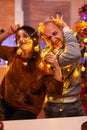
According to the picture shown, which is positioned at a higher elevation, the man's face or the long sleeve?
the man's face

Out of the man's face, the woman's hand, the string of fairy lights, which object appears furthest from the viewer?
the string of fairy lights

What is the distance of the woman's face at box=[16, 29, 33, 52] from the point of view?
4.90 feet

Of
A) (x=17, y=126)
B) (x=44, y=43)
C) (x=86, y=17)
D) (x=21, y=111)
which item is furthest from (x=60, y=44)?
(x=86, y=17)

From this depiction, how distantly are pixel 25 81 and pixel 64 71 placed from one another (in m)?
0.21

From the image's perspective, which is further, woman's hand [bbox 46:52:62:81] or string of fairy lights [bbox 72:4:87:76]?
string of fairy lights [bbox 72:4:87:76]

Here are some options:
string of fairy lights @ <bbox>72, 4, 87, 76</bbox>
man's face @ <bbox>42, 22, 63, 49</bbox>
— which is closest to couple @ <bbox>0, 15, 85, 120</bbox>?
man's face @ <bbox>42, 22, 63, 49</bbox>

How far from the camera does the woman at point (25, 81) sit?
57.5 inches

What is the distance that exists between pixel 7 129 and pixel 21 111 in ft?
1.51

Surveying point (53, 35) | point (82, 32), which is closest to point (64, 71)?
point (53, 35)

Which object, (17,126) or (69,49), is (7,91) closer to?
(69,49)

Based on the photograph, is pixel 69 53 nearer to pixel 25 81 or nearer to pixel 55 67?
pixel 55 67

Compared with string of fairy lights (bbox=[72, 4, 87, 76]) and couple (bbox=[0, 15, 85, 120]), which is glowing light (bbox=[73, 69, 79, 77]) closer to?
couple (bbox=[0, 15, 85, 120])

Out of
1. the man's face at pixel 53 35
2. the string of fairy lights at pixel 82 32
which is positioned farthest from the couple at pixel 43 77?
the string of fairy lights at pixel 82 32

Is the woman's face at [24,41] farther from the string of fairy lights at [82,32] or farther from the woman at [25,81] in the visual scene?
the string of fairy lights at [82,32]
